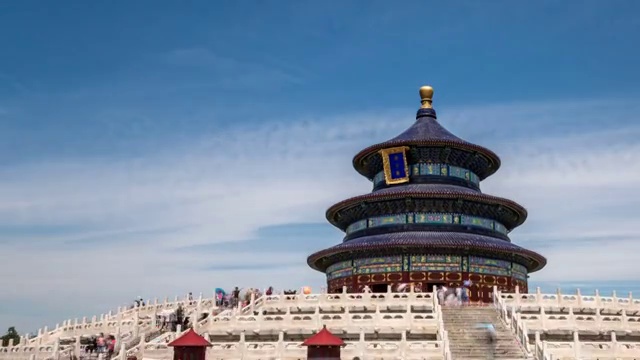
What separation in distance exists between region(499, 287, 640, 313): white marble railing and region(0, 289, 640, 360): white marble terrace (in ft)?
0.14

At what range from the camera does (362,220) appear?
48719mm

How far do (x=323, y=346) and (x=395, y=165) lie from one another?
29425mm

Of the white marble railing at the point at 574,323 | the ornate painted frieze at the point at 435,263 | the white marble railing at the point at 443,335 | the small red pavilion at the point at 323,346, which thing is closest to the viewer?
the small red pavilion at the point at 323,346

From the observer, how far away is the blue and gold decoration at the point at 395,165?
4803 cm

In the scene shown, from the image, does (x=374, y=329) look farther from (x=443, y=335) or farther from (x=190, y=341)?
(x=190, y=341)

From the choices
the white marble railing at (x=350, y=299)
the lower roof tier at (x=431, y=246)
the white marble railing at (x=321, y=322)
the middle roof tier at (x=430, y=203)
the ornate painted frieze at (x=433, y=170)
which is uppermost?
the ornate painted frieze at (x=433, y=170)

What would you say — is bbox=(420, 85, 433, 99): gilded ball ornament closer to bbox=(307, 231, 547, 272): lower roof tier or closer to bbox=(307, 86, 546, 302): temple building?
bbox=(307, 86, 546, 302): temple building

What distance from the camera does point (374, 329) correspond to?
2588cm

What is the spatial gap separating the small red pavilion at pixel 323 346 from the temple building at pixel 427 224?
23.0 m

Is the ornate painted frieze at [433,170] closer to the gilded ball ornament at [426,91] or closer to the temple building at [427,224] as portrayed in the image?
the temple building at [427,224]

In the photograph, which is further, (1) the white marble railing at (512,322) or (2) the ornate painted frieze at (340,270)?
(2) the ornate painted frieze at (340,270)

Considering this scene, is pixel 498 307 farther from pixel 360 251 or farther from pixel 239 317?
pixel 360 251

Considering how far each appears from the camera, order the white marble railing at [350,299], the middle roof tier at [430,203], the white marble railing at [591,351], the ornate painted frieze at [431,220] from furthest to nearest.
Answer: the ornate painted frieze at [431,220] → the middle roof tier at [430,203] → the white marble railing at [350,299] → the white marble railing at [591,351]

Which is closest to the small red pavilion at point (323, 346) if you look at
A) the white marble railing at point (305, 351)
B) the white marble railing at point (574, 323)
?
the white marble railing at point (305, 351)
